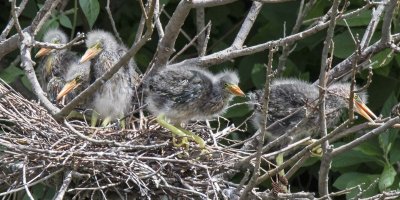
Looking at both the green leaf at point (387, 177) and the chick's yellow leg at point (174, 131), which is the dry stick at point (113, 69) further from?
the green leaf at point (387, 177)

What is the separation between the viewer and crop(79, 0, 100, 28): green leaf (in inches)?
226

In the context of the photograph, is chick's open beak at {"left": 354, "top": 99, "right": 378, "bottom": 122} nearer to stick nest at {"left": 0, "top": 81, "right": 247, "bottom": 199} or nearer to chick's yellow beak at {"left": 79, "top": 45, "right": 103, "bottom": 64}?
stick nest at {"left": 0, "top": 81, "right": 247, "bottom": 199}

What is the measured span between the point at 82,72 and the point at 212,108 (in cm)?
71

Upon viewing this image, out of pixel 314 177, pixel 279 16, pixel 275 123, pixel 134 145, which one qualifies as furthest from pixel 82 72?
pixel 314 177

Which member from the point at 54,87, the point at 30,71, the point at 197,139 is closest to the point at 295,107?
the point at 197,139

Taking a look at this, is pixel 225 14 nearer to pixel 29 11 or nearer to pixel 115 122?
pixel 29 11

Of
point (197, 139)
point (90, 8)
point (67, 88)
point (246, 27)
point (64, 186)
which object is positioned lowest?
point (64, 186)

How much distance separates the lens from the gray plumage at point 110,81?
5.51m

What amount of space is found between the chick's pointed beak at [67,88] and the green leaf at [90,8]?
364 mm

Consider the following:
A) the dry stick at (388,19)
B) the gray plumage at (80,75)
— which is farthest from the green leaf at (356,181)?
the gray plumage at (80,75)

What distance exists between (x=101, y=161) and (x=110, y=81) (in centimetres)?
70

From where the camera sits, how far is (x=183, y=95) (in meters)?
5.31

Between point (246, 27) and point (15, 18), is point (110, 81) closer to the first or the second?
point (246, 27)

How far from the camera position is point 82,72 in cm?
559
